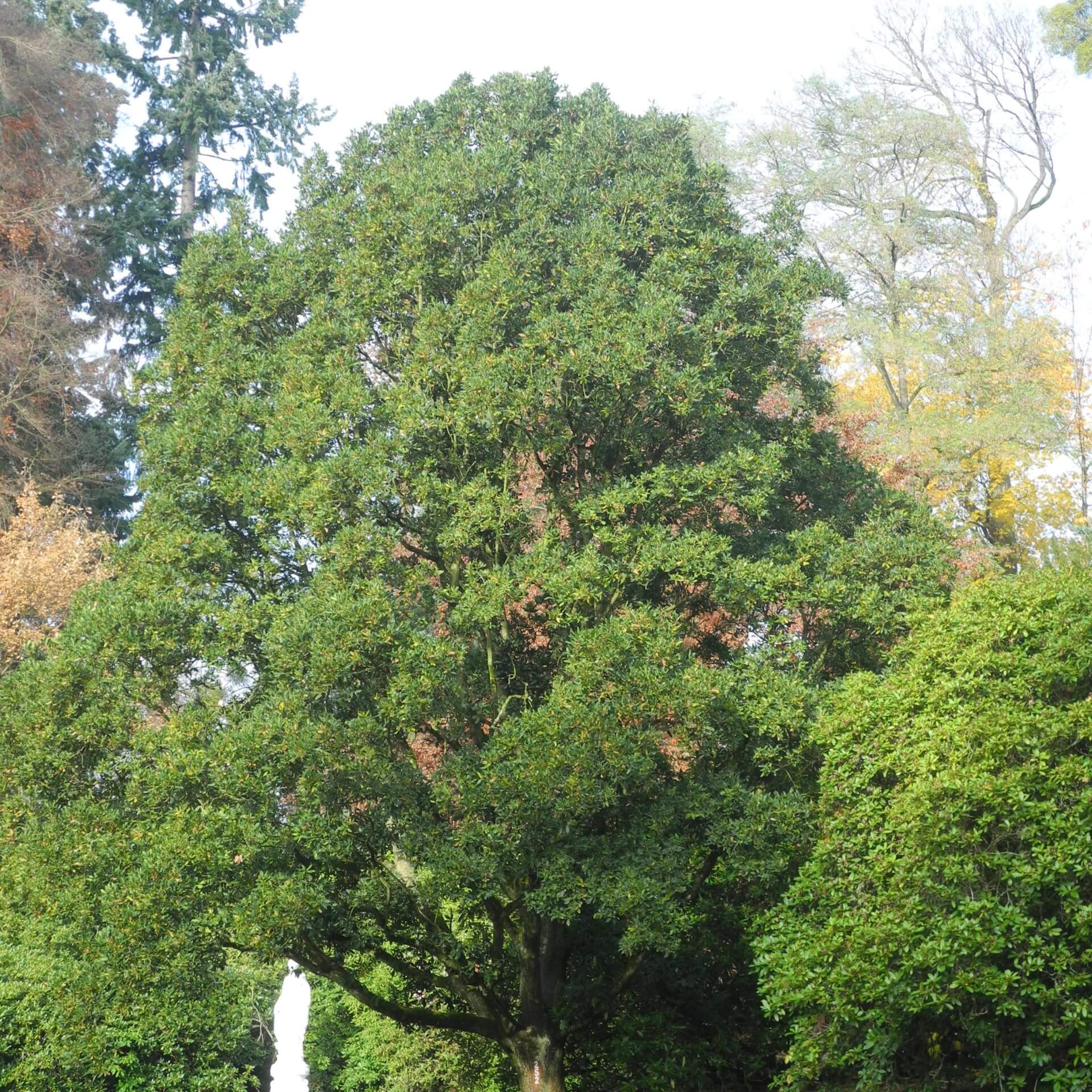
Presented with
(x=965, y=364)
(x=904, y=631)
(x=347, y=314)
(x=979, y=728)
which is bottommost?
(x=979, y=728)

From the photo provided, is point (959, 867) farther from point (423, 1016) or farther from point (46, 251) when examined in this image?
point (46, 251)

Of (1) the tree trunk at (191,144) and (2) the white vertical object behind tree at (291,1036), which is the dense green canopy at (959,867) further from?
(1) the tree trunk at (191,144)

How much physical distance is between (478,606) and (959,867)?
12.9 feet

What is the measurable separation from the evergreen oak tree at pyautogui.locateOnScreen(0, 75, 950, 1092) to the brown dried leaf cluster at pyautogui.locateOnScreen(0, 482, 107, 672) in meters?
5.76

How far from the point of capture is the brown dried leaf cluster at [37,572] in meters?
14.8

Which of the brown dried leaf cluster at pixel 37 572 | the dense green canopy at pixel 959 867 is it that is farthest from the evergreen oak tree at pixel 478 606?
the brown dried leaf cluster at pixel 37 572

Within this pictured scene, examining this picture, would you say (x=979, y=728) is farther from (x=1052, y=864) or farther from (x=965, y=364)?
(x=965, y=364)

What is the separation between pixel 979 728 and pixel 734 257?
4.82 meters

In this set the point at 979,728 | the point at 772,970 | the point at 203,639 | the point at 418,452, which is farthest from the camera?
the point at 418,452

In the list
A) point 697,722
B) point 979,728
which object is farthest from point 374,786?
point 979,728

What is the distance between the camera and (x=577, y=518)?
9.59m

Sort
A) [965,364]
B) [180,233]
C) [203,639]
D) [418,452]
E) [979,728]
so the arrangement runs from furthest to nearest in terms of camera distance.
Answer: [180,233], [965,364], [418,452], [203,639], [979,728]

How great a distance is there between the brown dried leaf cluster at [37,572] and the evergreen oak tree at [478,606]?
5761 millimetres

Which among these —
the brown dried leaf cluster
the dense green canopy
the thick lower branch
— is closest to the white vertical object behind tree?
the thick lower branch
